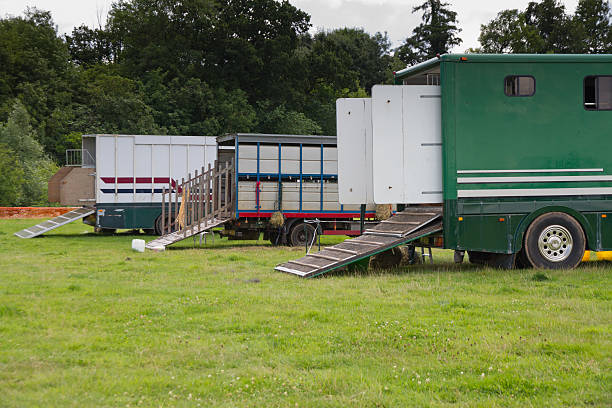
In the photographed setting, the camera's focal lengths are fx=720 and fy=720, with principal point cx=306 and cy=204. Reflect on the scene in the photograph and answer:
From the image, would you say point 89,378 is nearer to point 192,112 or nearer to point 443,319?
point 443,319

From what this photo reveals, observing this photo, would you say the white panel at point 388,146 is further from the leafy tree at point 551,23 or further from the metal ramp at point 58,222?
the leafy tree at point 551,23

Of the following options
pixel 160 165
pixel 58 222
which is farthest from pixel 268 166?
pixel 58 222

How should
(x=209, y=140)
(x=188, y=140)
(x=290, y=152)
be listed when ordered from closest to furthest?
1. (x=290, y=152)
2. (x=188, y=140)
3. (x=209, y=140)

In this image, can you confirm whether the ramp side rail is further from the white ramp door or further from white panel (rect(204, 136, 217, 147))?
the white ramp door

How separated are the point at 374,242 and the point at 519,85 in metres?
3.80

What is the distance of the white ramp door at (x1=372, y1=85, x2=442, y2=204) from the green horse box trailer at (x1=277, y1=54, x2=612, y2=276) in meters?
0.02

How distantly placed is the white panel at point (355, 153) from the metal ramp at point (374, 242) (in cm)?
79

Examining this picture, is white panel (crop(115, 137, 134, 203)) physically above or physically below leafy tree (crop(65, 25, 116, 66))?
below

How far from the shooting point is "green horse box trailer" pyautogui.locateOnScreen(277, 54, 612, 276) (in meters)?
12.5

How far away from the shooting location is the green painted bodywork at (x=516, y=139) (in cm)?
1244

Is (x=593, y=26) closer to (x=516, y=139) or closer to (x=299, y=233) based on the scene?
(x=299, y=233)

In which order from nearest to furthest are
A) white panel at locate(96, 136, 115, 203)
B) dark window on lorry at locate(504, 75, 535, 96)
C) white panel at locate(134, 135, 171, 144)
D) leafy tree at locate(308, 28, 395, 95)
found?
1. dark window on lorry at locate(504, 75, 535, 96)
2. white panel at locate(96, 136, 115, 203)
3. white panel at locate(134, 135, 171, 144)
4. leafy tree at locate(308, 28, 395, 95)

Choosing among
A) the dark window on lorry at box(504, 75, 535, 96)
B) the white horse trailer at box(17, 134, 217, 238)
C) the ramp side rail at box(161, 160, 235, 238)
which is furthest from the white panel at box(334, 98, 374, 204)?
the white horse trailer at box(17, 134, 217, 238)

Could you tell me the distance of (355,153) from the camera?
44.6 ft
